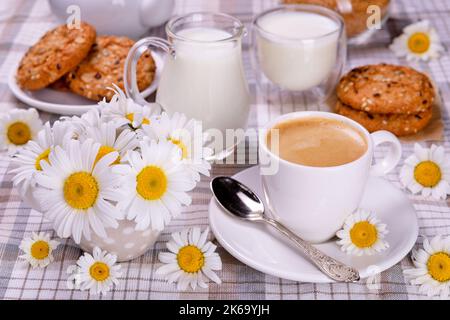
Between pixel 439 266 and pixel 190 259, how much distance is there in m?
0.41

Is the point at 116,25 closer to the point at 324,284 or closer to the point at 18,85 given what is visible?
the point at 18,85

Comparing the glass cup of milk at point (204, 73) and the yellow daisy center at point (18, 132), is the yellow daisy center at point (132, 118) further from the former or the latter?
the yellow daisy center at point (18, 132)

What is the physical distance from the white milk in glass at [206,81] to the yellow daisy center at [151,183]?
15.6 inches

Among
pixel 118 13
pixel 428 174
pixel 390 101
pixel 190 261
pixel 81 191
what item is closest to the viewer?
pixel 81 191

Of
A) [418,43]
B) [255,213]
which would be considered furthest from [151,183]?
[418,43]

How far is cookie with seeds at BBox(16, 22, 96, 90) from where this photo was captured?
59.8 inches

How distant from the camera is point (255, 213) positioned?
1.12 m

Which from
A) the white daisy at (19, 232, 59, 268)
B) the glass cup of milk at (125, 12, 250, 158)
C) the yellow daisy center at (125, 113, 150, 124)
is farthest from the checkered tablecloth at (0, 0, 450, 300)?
the yellow daisy center at (125, 113, 150, 124)

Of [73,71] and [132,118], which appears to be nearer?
[132,118]

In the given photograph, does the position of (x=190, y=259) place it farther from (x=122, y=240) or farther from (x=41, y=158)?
(x=41, y=158)

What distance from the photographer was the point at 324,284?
104 centimetres

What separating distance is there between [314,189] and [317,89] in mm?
647

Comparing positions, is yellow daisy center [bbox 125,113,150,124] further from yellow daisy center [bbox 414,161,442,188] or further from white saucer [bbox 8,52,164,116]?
yellow daisy center [bbox 414,161,442,188]

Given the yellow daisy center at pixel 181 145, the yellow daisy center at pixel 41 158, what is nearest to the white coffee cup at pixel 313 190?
the yellow daisy center at pixel 181 145
